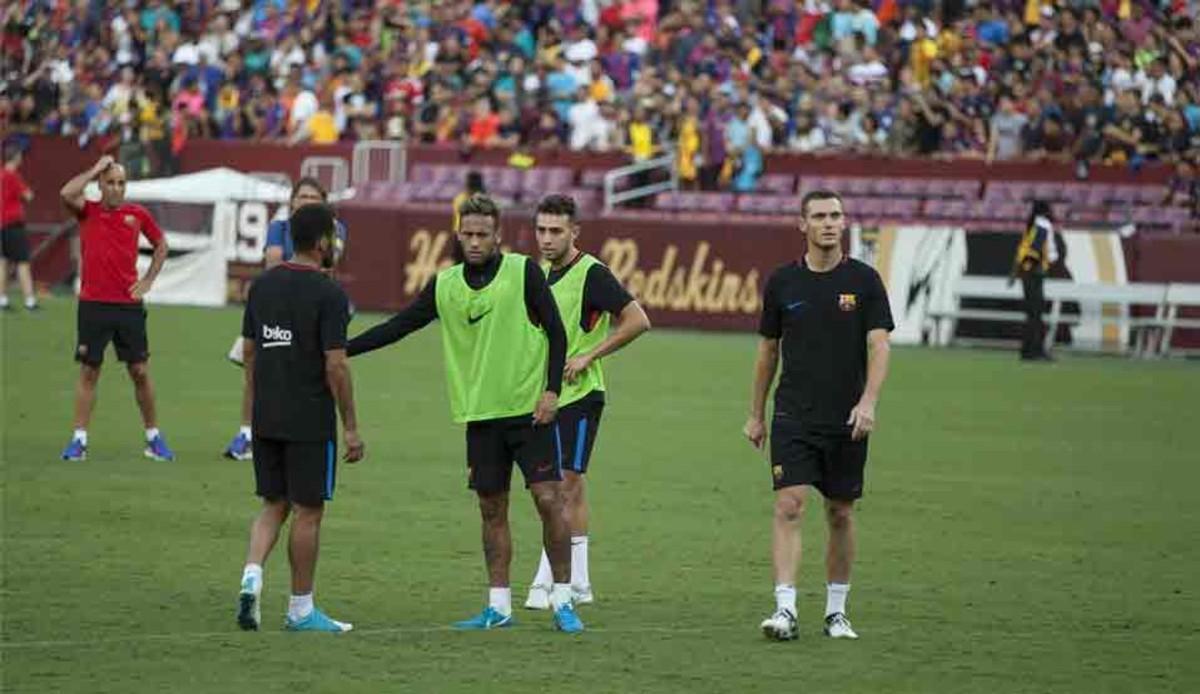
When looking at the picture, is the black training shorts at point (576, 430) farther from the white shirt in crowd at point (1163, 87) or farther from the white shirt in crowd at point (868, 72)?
the white shirt in crowd at point (868, 72)

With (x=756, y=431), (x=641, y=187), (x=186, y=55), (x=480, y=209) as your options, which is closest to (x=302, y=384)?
(x=480, y=209)

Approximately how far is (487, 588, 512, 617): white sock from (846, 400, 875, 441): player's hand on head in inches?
67.4

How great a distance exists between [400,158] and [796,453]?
96.8 ft

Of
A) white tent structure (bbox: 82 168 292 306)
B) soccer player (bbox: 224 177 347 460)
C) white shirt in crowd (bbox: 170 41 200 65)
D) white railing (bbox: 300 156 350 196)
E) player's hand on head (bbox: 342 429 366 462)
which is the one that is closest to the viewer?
player's hand on head (bbox: 342 429 366 462)

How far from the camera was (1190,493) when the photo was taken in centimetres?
1752

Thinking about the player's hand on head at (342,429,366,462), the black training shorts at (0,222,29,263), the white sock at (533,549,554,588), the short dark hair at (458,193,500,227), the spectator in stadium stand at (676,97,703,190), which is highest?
the spectator in stadium stand at (676,97,703,190)

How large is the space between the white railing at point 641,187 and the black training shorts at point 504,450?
25780 mm

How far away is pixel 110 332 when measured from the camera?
58.9 ft

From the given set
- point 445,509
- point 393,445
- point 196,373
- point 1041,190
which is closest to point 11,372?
point 196,373

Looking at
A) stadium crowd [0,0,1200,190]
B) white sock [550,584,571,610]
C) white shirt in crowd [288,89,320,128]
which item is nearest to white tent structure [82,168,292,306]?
white shirt in crowd [288,89,320,128]

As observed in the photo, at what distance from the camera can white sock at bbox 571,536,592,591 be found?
12055 millimetres

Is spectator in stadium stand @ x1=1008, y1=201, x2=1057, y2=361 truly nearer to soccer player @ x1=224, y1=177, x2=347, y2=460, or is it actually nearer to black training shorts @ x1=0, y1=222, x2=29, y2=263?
soccer player @ x1=224, y1=177, x2=347, y2=460

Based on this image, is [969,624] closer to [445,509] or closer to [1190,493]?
[445,509]

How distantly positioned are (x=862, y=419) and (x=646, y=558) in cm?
326
